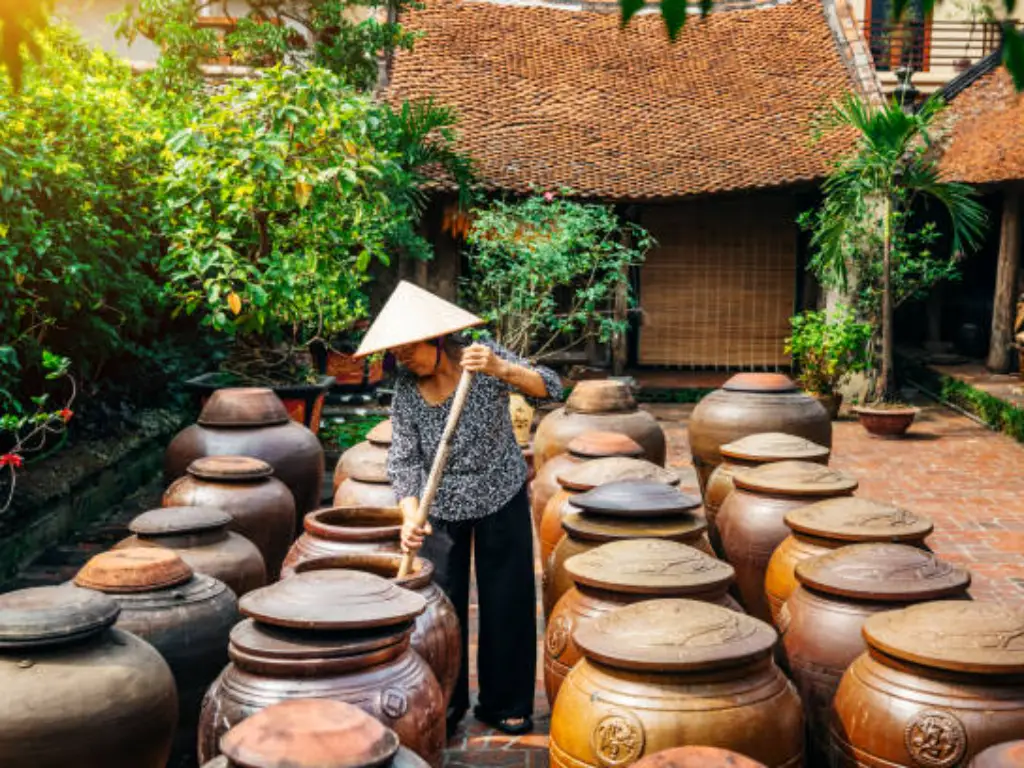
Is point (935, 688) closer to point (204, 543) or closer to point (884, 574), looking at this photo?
point (884, 574)

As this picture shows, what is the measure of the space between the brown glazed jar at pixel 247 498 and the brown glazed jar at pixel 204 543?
887 mm

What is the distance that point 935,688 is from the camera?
3285 millimetres

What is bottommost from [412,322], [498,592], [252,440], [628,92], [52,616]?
[498,592]

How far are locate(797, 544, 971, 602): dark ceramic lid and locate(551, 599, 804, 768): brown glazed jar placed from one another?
2.14 ft

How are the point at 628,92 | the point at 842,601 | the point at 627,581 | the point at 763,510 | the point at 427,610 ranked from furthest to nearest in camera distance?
the point at 628,92 < the point at 763,510 < the point at 427,610 < the point at 842,601 < the point at 627,581

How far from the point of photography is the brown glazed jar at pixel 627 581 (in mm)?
3834

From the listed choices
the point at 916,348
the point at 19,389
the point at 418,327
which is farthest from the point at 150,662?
the point at 916,348

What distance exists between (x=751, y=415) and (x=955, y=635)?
4.39 m

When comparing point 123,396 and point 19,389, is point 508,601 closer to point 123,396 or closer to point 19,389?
point 19,389

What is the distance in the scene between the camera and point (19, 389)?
27.3 ft

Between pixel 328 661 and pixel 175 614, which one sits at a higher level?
pixel 328 661

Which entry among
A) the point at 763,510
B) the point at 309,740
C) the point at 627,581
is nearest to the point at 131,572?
the point at 627,581

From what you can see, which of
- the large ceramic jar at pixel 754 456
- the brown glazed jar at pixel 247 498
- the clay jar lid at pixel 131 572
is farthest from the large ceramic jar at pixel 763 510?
the clay jar lid at pixel 131 572

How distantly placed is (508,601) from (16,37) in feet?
10.6
